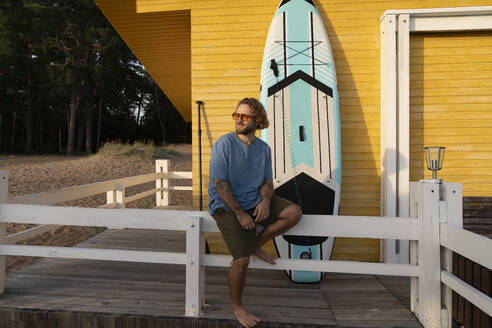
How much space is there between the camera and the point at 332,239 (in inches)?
121

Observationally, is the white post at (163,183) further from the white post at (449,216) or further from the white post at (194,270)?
the white post at (449,216)

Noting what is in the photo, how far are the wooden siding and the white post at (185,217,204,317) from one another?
9.55 feet

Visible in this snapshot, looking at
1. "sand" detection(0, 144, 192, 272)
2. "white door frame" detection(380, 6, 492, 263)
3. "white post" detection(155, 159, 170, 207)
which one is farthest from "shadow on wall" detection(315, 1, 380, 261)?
"sand" detection(0, 144, 192, 272)

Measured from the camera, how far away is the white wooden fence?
73.4 inches

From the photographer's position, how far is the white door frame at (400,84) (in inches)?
133

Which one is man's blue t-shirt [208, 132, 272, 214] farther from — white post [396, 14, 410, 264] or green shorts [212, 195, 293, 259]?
white post [396, 14, 410, 264]

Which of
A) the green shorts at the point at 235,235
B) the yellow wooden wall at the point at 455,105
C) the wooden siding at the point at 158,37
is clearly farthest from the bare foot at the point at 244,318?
the wooden siding at the point at 158,37

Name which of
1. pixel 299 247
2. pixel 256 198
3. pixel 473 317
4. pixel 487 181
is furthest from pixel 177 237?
pixel 487 181

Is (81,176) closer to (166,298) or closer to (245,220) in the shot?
(166,298)

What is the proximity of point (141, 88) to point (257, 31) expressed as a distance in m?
23.1

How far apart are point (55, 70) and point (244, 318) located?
20.9m

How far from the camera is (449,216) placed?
1866 mm

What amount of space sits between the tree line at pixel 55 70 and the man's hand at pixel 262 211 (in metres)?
19.7

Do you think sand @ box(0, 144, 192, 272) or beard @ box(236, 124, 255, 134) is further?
sand @ box(0, 144, 192, 272)
